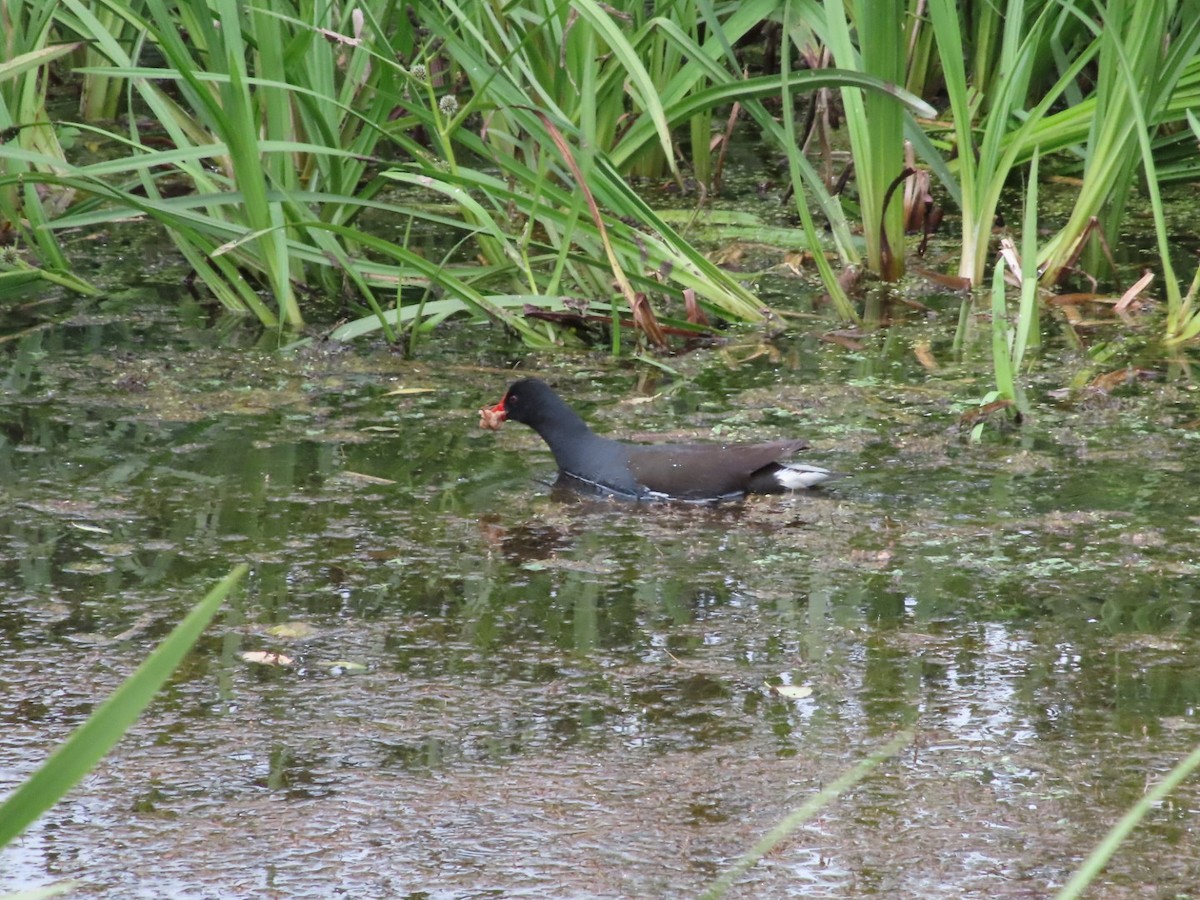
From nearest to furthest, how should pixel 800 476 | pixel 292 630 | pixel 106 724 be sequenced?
1. pixel 106 724
2. pixel 292 630
3. pixel 800 476

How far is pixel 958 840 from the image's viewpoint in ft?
7.87

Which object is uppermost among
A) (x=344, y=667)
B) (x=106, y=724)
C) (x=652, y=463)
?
(x=106, y=724)

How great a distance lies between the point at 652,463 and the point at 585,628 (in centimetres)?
99

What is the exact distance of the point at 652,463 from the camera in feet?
13.8

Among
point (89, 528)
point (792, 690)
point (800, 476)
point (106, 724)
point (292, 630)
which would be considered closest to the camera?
point (106, 724)

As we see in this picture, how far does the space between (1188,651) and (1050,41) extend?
12.3 ft

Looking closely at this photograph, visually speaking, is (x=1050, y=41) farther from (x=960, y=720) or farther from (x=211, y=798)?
(x=211, y=798)

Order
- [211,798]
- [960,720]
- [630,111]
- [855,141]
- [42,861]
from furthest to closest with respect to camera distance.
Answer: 1. [630,111]
2. [855,141]
3. [960,720]
4. [211,798]
5. [42,861]

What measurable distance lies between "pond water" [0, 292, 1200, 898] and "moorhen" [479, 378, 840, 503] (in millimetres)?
79

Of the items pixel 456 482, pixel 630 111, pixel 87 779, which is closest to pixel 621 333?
pixel 456 482

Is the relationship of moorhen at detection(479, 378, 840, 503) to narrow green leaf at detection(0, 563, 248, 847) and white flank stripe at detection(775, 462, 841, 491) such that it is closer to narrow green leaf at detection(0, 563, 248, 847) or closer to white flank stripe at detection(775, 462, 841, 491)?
white flank stripe at detection(775, 462, 841, 491)

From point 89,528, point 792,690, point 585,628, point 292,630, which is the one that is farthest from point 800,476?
point 89,528

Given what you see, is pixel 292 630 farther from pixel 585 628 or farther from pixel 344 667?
pixel 585 628

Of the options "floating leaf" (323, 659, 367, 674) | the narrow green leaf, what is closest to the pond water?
"floating leaf" (323, 659, 367, 674)
